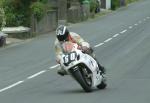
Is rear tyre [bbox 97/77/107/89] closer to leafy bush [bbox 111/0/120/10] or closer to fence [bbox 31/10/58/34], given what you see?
fence [bbox 31/10/58/34]

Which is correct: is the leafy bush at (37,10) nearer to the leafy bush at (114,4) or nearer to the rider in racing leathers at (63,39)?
the rider in racing leathers at (63,39)

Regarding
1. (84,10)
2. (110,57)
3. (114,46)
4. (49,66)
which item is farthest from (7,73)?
(84,10)

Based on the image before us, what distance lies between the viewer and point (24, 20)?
38.9 metres

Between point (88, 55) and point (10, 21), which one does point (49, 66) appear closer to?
point (88, 55)

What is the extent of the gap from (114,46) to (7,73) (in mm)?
9706

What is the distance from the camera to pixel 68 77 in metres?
18.3

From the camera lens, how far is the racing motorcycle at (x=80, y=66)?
1422 cm

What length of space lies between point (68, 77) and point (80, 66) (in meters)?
3.94

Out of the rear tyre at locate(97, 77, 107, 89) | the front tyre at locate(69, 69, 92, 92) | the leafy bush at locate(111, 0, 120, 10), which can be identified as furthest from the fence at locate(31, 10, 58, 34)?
the leafy bush at locate(111, 0, 120, 10)

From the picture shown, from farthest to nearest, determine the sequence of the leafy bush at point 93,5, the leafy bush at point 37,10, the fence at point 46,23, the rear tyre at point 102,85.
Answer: the leafy bush at point 93,5, the fence at point 46,23, the leafy bush at point 37,10, the rear tyre at point 102,85

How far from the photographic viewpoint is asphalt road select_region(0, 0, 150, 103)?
13875 millimetres

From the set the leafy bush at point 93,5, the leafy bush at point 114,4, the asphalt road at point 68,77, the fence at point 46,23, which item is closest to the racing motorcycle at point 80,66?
the asphalt road at point 68,77

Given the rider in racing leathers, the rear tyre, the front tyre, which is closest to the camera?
the front tyre

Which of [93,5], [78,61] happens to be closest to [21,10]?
[93,5]
